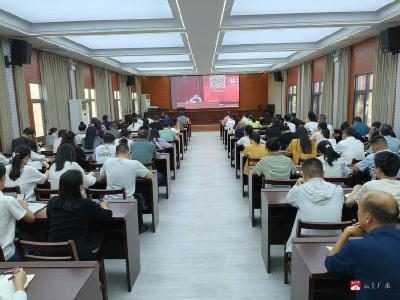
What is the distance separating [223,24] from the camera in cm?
565

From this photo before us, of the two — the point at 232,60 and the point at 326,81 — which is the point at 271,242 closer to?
the point at 326,81

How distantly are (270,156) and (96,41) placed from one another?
17.2 ft

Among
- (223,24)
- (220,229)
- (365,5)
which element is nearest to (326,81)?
(365,5)

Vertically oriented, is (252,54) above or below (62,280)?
above

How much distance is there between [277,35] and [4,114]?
18.5 feet

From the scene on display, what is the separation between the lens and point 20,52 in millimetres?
6582

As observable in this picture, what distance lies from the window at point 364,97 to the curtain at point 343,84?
340 mm

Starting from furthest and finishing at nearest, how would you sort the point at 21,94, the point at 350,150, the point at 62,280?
the point at 21,94
the point at 350,150
the point at 62,280

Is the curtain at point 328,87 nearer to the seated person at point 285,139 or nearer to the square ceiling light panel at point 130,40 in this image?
the seated person at point 285,139

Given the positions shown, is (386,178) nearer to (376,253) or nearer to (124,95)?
(376,253)

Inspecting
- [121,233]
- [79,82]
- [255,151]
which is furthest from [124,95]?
[121,233]

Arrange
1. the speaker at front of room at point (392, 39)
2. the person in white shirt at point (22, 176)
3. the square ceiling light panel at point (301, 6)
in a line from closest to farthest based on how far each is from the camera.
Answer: the person in white shirt at point (22, 176), the square ceiling light panel at point (301, 6), the speaker at front of room at point (392, 39)

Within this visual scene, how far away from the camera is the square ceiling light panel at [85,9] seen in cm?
478

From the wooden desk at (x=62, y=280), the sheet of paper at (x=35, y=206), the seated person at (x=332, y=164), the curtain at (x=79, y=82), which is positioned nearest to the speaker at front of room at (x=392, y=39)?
the seated person at (x=332, y=164)
